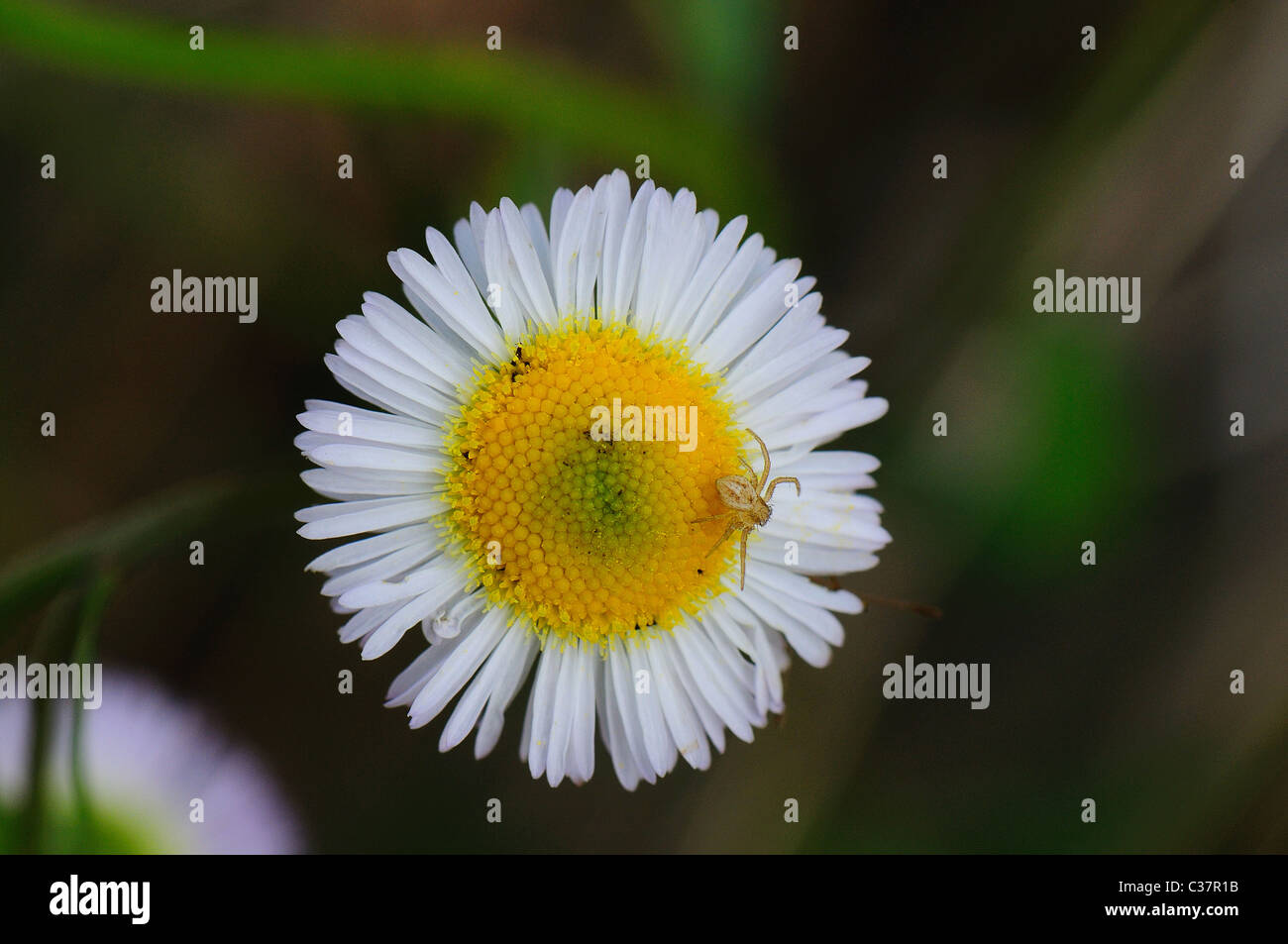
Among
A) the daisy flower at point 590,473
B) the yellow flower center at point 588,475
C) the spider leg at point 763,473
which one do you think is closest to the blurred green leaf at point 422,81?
the daisy flower at point 590,473

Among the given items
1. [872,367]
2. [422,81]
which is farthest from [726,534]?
[422,81]

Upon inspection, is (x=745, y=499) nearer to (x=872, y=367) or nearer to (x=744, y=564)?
(x=744, y=564)

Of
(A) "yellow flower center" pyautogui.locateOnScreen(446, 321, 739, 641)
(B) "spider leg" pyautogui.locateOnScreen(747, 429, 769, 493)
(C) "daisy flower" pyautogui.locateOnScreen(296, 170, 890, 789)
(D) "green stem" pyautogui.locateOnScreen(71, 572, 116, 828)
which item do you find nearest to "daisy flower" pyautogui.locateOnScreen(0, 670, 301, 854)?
(D) "green stem" pyautogui.locateOnScreen(71, 572, 116, 828)

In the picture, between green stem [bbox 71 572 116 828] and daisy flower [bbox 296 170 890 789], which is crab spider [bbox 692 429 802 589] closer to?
daisy flower [bbox 296 170 890 789]

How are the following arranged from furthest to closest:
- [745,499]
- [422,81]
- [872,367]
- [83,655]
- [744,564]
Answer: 1. [872,367]
2. [422,81]
3. [744,564]
4. [745,499]
5. [83,655]

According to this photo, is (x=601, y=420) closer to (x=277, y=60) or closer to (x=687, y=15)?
(x=277, y=60)

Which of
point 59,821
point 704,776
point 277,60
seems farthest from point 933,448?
point 59,821

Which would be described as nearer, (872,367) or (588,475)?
(588,475)
